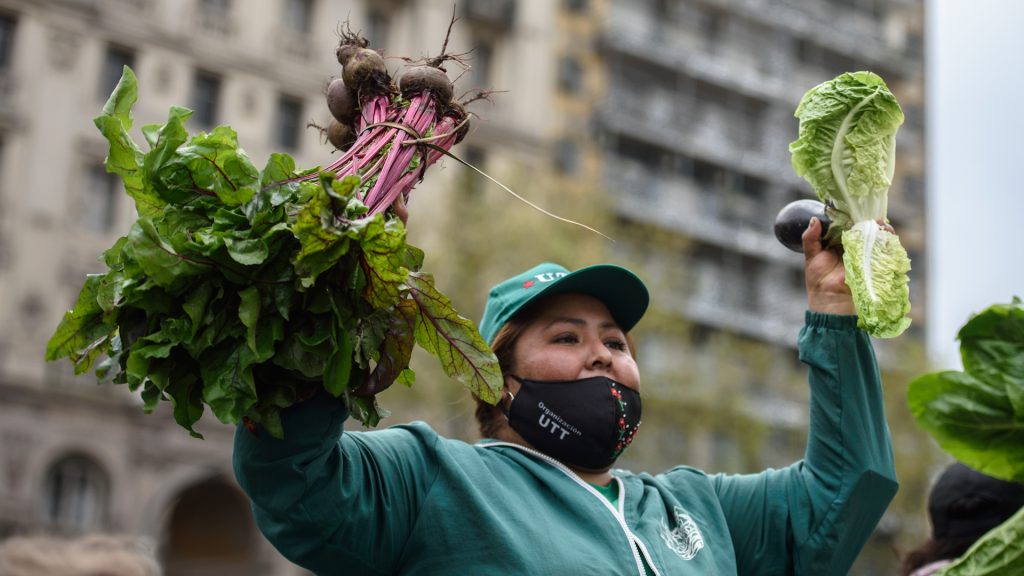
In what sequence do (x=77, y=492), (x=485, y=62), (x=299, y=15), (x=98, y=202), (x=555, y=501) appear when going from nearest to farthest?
(x=555, y=501) → (x=77, y=492) → (x=98, y=202) → (x=299, y=15) → (x=485, y=62)

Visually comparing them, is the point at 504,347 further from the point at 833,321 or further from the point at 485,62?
the point at 485,62

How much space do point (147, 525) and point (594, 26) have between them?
17957mm

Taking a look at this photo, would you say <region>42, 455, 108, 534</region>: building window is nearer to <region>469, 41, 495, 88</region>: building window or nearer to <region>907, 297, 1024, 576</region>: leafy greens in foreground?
<region>469, 41, 495, 88</region>: building window

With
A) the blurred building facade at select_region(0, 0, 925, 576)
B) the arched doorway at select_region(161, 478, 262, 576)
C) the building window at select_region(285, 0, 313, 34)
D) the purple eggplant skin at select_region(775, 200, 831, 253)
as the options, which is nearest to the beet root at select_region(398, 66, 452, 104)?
the purple eggplant skin at select_region(775, 200, 831, 253)

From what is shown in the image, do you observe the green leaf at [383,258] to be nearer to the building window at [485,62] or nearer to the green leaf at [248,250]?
the green leaf at [248,250]

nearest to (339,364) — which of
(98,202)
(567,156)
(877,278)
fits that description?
(877,278)

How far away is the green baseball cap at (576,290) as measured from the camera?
438cm

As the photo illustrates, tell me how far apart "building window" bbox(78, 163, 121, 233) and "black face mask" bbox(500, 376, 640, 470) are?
25.9 m

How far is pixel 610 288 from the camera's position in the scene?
14.6 ft

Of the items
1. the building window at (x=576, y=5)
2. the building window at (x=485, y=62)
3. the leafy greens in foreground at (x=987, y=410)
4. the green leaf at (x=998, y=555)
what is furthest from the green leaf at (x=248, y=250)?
the building window at (x=576, y=5)

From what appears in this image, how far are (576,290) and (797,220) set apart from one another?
27.3 inches

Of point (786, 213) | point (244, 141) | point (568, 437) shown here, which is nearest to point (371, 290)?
point (568, 437)

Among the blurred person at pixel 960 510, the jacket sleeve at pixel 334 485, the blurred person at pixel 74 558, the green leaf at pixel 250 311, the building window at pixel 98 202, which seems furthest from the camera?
the building window at pixel 98 202

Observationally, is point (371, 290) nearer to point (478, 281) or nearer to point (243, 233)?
point (243, 233)
